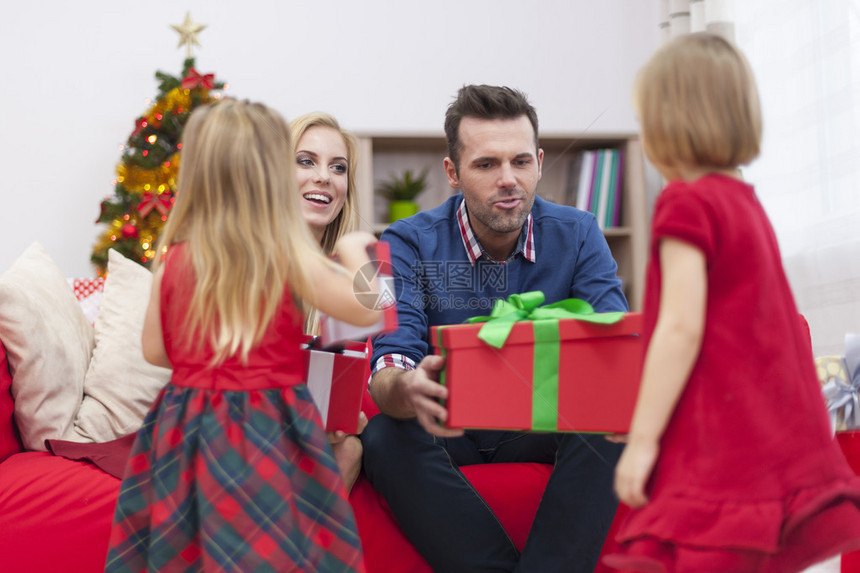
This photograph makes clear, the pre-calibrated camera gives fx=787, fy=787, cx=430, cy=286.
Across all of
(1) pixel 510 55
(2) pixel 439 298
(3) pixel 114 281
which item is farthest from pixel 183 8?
(2) pixel 439 298

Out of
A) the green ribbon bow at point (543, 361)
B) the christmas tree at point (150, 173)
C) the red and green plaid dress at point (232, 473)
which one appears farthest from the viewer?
the christmas tree at point (150, 173)

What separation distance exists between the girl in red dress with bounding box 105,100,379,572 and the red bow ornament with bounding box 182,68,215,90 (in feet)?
5.19

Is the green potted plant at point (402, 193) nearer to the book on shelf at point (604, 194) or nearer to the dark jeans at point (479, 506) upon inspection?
the book on shelf at point (604, 194)

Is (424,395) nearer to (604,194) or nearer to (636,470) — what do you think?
(636,470)

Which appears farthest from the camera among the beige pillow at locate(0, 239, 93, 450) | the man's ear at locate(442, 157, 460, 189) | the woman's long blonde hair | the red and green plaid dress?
the woman's long blonde hair

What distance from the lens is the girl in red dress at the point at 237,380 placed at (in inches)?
39.6

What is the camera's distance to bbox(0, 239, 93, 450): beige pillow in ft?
4.83

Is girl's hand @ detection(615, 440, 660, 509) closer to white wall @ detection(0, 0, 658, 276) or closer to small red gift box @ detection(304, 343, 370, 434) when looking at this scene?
small red gift box @ detection(304, 343, 370, 434)

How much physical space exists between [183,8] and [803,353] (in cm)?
264

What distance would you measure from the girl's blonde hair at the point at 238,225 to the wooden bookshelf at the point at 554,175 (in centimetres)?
152

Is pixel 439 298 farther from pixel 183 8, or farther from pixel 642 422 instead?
pixel 183 8

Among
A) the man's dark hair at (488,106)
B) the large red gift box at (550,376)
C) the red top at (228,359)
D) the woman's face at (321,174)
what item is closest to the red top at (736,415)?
the large red gift box at (550,376)

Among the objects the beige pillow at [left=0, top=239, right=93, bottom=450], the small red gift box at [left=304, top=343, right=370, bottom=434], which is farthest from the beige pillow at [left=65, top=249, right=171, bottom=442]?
the small red gift box at [left=304, top=343, right=370, bottom=434]

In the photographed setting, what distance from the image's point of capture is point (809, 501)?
820 mm
